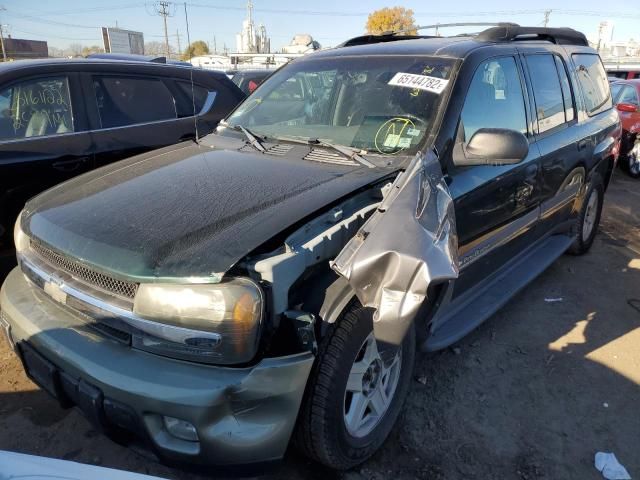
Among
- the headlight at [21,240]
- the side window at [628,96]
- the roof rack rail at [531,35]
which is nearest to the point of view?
the headlight at [21,240]

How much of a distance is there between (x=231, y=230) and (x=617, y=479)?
209 centimetres

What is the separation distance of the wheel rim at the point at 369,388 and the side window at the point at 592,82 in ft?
10.3

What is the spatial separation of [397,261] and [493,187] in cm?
136

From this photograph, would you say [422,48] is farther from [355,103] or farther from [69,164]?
[69,164]

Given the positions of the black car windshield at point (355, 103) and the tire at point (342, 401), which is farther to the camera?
the black car windshield at point (355, 103)

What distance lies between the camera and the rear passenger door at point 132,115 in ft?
13.2

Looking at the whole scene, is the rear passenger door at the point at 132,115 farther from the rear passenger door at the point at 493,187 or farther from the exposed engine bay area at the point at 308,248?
the rear passenger door at the point at 493,187

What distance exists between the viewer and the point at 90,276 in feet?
6.42

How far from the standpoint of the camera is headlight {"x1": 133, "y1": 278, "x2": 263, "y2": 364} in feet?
5.53

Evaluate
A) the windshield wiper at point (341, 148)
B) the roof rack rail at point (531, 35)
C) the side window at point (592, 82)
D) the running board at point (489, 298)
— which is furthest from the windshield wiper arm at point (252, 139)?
the side window at point (592, 82)

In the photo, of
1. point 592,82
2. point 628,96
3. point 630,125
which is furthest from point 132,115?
Result: point 628,96

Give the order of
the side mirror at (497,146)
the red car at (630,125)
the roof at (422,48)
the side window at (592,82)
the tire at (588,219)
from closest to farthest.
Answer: the side mirror at (497,146) → the roof at (422,48) → the side window at (592,82) → the tire at (588,219) → the red car at (630,125)

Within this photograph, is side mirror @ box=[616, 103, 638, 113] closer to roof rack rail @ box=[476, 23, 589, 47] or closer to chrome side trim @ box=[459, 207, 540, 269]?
roof rack rail @ box=[476, 23, 589, 47]

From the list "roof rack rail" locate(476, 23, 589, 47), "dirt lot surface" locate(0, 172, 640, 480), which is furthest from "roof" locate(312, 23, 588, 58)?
"dirt lot surface" locate(0, 172, 640, 480)
